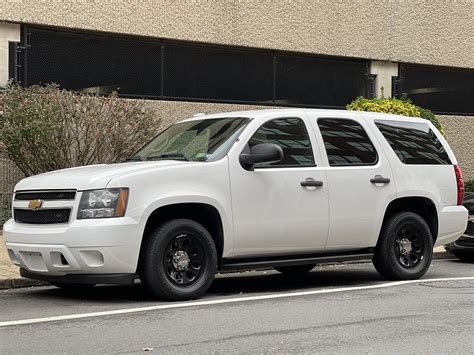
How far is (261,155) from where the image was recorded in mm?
9164

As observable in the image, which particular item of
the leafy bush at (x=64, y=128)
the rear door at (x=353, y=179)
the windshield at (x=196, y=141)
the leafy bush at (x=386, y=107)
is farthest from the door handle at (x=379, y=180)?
the leafy bush at (x=386, y=107)

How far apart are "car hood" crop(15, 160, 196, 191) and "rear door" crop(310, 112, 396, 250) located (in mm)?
1869

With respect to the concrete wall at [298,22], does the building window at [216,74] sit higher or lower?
lower

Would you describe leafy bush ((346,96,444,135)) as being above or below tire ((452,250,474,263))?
above

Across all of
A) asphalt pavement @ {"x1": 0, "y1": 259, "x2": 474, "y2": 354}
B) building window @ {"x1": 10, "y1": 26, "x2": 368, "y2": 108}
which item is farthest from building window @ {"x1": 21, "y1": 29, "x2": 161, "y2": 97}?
asphalt pavement @ {"x1": 0, "y1": 259, "x2": 474, "y2": 354}

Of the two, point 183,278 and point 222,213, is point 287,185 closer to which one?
point 222,213

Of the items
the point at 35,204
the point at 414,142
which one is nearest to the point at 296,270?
the point at 414,142

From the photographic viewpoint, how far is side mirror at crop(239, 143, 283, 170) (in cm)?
915

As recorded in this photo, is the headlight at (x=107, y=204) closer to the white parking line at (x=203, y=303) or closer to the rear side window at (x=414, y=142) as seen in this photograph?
the white parking line at (x=203, y=303)

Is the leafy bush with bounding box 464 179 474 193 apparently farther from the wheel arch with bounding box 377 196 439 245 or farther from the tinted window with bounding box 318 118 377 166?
the tinted window with bounding box 318 118 377 166

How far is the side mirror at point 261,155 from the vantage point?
915 centimetres

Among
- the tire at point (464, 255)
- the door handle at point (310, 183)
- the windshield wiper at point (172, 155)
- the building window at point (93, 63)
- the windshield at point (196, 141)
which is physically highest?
the building window at point (93, 63)

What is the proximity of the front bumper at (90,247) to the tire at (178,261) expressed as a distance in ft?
0.55

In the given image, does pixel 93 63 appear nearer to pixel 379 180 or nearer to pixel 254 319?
pixel 379 180
